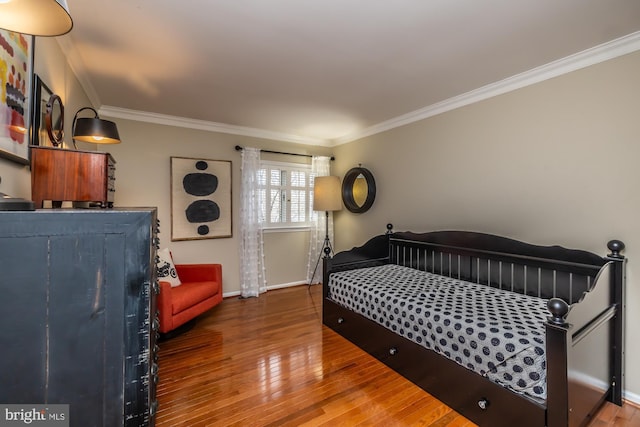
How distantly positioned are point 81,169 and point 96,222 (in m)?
0.76

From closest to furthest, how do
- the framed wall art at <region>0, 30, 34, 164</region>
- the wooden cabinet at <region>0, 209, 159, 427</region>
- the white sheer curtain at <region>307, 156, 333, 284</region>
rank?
1. the wooden cabinet at <region>0, 209, 159, 427</region>
2. the framed wall art at <region>0, 30, 34, 164</region>
3. the white sheer curtain at <region>307, 156, 333, 284</region>

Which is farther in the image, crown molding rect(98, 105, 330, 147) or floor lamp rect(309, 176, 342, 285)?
floor lamp rect(309, 176, 342, 285)

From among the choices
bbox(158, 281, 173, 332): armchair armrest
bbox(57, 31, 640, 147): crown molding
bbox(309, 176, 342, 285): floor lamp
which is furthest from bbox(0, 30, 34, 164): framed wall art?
bbox(309, 176, 342, 285): floor lamp

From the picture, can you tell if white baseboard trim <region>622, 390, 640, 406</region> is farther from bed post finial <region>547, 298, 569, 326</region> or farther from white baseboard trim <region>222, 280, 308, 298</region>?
white baseboard trim <region>222, 280, 308, 298</region>

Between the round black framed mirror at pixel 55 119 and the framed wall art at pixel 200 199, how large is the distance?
167 centimetres

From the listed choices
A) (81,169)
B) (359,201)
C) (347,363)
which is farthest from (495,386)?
(359,201)

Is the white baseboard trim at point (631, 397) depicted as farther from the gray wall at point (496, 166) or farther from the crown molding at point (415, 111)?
the crown molding at point (415, 111)

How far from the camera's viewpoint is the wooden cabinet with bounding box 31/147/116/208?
1.32m

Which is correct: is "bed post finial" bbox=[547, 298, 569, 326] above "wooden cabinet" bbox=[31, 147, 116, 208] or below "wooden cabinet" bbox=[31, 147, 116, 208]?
below

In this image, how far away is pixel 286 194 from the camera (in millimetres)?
4367

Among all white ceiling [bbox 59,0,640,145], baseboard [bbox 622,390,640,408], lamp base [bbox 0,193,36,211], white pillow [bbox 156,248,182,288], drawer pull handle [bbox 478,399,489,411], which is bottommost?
baseboard [bbox 622,390,640,408]

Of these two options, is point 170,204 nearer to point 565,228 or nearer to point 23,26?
point 23,26

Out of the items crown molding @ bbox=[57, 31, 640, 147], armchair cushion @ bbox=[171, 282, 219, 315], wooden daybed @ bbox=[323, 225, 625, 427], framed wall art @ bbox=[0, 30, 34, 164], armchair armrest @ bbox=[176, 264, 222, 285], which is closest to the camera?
framed wall art @ bbox=[0, 30, 34, 164]

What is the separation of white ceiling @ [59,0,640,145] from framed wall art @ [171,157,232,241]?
830 mm
